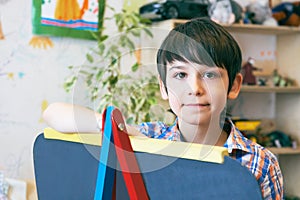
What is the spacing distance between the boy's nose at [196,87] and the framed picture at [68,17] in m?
1.85

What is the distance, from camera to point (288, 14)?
3.06 m

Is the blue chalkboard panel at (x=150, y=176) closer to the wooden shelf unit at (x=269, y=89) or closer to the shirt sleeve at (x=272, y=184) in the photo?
the shirt sleeve at (x=272, y=184)

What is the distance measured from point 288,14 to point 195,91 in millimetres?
2390

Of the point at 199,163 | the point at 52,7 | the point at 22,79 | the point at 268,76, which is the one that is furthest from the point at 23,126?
the point at 199,163

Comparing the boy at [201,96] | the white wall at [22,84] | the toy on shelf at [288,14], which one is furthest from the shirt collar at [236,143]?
the toy on shelf at [288,14]

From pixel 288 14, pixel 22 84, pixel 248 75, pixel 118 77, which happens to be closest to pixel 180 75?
pixel 118 77

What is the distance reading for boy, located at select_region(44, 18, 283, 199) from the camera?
833mm

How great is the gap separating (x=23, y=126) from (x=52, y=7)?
588 millimetres

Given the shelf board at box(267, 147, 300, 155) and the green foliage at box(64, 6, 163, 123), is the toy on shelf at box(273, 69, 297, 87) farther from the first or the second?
the green foliage at box(64, 6, 163, 123)

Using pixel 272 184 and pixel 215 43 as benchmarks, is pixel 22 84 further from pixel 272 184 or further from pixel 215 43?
→ pixel 272 184

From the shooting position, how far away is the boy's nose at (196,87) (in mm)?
825

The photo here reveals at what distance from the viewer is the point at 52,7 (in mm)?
2604

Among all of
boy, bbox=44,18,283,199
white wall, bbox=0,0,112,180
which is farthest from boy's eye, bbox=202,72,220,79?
white wall, bbox=0,0,112,180

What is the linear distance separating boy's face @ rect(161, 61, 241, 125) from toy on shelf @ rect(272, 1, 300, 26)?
2.25m
